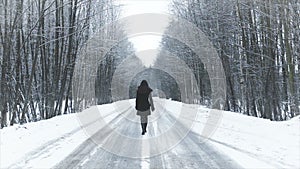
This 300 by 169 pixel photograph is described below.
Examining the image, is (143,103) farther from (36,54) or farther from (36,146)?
(36,54)

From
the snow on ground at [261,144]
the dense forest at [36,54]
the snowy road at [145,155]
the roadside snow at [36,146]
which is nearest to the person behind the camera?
the snow on ground at [261,144]

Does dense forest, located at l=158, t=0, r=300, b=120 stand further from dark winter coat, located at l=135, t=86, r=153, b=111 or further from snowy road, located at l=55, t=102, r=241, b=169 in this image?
snowy road, located at l=55, t=102, r=241, b=169

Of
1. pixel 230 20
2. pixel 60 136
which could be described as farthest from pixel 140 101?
pixel 230 20

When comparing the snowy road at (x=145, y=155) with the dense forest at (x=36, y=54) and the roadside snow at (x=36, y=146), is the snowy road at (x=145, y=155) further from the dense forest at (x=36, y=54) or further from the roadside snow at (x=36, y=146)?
the dense forest at (x=36, y=54)

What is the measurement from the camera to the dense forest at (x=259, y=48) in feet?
50.6

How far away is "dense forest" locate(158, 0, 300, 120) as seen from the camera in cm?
1542

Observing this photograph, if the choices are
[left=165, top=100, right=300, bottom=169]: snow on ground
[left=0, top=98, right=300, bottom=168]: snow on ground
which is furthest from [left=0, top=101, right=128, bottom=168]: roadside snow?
[left=165, top=100, right=300, bottom=169]: snow on ground

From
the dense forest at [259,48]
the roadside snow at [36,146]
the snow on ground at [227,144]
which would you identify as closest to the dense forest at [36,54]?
the roadside snow at [36,146]

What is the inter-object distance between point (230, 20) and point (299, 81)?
7114 mm

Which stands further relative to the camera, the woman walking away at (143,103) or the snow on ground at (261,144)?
the woman walking away at (143,103)

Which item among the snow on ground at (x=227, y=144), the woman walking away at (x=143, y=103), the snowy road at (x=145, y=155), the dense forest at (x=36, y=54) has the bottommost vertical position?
the snowy road at (x=145, y=155)

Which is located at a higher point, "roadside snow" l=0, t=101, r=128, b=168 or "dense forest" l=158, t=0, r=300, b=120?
"dense forest" l=158, t=0, r=300, b=120

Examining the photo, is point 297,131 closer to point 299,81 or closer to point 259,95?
point 299,81

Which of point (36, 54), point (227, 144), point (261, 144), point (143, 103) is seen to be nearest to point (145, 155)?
point (227, 144)
